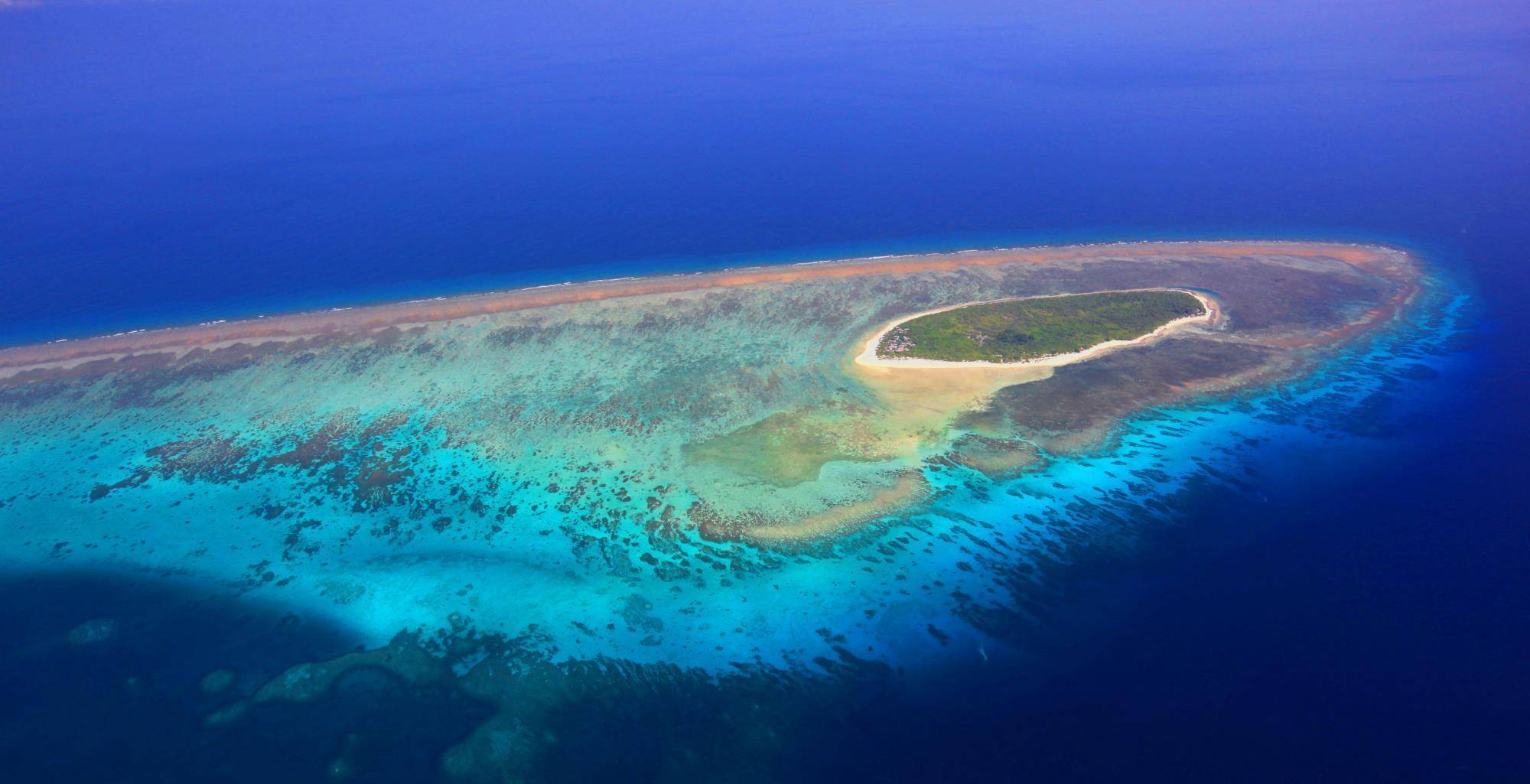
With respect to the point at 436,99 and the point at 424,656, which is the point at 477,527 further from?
the point at 436,99

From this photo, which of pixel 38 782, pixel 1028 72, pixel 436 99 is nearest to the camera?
pixel 38 782

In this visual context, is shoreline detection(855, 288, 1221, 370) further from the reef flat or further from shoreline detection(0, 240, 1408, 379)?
shoreline detection(0, 240, 1408, 379)

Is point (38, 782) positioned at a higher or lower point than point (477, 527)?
lower

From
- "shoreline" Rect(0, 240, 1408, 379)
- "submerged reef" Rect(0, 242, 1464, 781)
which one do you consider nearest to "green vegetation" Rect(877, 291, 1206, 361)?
"submerged reef" Rect(0, 242, 1464, 781)

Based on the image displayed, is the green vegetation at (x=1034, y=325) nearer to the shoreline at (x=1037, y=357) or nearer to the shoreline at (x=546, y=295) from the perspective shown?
the shoreline at (x=1037, y=357)

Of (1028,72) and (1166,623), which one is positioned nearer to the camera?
(1166,623)

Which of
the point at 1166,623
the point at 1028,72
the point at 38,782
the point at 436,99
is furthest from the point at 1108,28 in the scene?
the point at 38,782

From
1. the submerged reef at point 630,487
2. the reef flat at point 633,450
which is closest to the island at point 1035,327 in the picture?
the submerged reef at point 630,487
